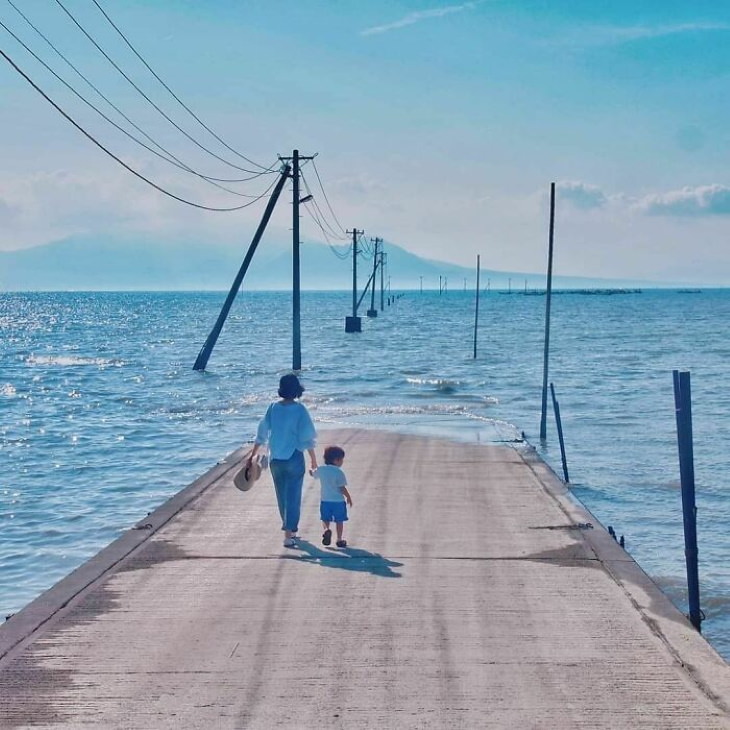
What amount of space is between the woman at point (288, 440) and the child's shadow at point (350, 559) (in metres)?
0.50

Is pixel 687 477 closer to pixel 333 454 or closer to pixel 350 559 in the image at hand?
pixel 350 559

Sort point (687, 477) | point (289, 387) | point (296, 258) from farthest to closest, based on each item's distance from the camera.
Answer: point (296, 258), point (289, 387), point (687, 477)

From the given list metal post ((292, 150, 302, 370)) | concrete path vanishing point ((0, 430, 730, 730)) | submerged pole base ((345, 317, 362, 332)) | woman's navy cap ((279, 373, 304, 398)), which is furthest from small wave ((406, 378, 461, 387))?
submerged pole base ((345, 317, 362, 332))

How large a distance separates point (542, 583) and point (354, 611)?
1.86 meters

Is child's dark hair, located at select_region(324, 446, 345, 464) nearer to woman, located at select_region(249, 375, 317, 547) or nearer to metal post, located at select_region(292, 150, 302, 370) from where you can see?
woman, located at select_region(249, 375, 317, 547)

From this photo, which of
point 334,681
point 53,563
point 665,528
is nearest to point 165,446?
point 53,563

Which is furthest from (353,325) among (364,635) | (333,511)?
(364,635)

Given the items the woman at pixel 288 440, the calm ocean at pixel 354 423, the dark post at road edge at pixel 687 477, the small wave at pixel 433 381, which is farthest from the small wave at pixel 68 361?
the dark post at road edge at pixel 687 477

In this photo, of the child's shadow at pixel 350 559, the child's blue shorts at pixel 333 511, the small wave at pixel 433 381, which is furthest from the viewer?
the small wave at pixel 433 381

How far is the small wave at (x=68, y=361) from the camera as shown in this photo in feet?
193

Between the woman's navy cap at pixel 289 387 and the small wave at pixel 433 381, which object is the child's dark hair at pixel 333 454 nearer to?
the woman's navy cap at pixel 289 387

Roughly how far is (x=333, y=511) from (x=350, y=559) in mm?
580

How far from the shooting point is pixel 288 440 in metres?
10.2

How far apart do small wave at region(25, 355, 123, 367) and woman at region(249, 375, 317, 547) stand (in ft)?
159
